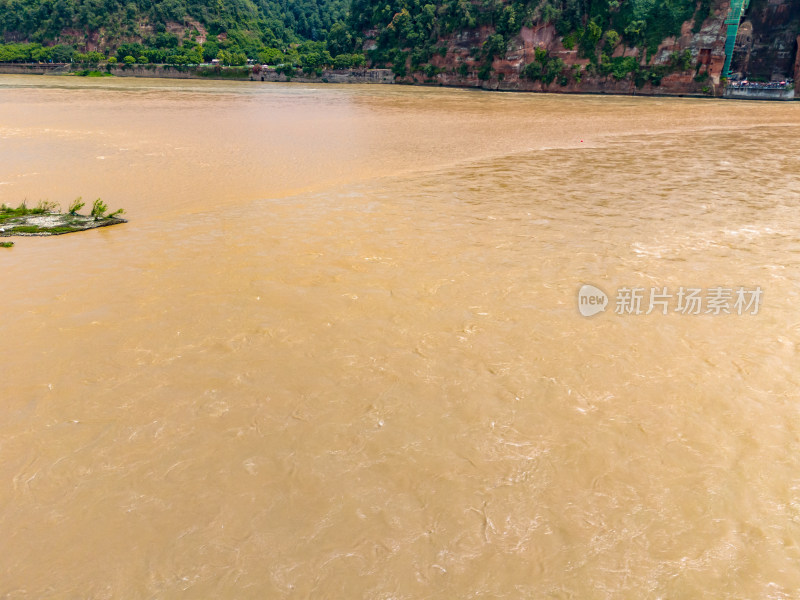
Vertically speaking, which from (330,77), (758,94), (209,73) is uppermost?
(209,73)

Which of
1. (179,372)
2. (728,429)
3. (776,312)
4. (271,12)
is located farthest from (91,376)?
(271,12)

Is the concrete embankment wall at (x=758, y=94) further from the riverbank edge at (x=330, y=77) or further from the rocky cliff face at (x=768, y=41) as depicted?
the rocky cliff face at (x=768, y=41)

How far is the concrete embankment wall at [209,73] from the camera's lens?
66.7 metres

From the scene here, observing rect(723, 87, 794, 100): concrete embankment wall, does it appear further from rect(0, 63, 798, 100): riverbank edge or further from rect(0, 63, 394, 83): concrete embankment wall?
rect(0, 63, 394, 83): concrete embankment wall

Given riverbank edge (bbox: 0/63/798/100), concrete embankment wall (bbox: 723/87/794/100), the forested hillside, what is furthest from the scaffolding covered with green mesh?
the forested hillside

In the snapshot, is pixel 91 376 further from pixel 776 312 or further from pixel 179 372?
pixel 776 312

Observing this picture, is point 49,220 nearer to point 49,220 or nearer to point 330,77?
point 49,220

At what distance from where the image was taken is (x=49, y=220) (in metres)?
9.44

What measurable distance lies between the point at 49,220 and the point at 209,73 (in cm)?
7074

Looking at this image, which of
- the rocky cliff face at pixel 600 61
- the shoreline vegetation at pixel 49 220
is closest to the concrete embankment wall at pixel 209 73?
the rocky cliff face at pixel 600 61

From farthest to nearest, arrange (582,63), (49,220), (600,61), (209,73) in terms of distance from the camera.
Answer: (209,73) < (582,63) < (600,61) < (49,220)

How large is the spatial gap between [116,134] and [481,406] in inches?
838

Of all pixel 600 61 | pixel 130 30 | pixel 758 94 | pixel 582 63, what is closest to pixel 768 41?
pixel 758 94

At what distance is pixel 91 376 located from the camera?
16.4 feet
